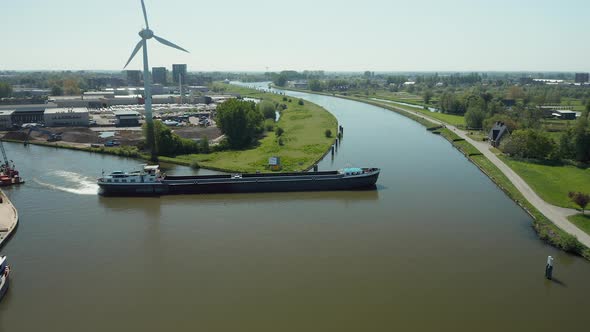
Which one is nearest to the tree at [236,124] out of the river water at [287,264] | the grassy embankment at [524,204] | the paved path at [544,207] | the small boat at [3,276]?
the river water at [287,264]

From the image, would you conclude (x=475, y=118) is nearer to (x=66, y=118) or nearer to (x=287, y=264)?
(x=287, y=264)

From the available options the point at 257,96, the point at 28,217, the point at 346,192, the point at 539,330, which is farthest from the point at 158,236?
the point at 257,96

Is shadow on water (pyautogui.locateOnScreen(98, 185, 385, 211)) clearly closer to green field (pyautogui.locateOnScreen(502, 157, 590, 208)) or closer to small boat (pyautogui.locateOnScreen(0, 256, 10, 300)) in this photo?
Answer: small boat (pyautogui.locateOnScreen(0, 256, 10, 300))

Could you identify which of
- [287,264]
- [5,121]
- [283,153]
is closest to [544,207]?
[287,264]

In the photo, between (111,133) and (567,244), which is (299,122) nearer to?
(111,133)

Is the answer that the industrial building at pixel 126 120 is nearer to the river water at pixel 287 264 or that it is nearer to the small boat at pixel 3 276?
the river water at pixel 287 264
